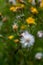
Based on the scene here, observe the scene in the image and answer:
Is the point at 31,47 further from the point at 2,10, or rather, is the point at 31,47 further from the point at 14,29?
the point at 2,10

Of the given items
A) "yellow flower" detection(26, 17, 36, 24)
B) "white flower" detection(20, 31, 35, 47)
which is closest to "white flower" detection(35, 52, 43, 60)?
"white flower" detection(20, 31, 35, 47)

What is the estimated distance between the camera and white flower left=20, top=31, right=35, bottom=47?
1.77 meters

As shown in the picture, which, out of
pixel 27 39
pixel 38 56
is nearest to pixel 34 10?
pixel 27 39

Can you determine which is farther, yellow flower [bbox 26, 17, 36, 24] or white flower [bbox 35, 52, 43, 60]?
yellow flower [bbox 26, 17, 36, 24]

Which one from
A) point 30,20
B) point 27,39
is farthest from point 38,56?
point 30,20

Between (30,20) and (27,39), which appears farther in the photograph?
(30,20)

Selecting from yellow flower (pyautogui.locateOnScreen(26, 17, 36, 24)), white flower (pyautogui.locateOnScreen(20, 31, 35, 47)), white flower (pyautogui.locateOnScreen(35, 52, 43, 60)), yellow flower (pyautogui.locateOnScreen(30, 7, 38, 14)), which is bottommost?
white flower (pyautogui.locateOnScreen(35, 52, 43, 60))

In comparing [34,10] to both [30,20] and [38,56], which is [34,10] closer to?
[30,20]

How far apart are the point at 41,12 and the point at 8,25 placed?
256mm

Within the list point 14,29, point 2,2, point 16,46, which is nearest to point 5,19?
point 14,29

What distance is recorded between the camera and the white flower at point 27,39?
1768 mm

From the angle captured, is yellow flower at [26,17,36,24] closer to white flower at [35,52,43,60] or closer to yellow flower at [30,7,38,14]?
yellow flower at [30,7,38,14]

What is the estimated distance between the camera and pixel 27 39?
5.96 ft

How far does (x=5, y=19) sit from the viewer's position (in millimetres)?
1995
